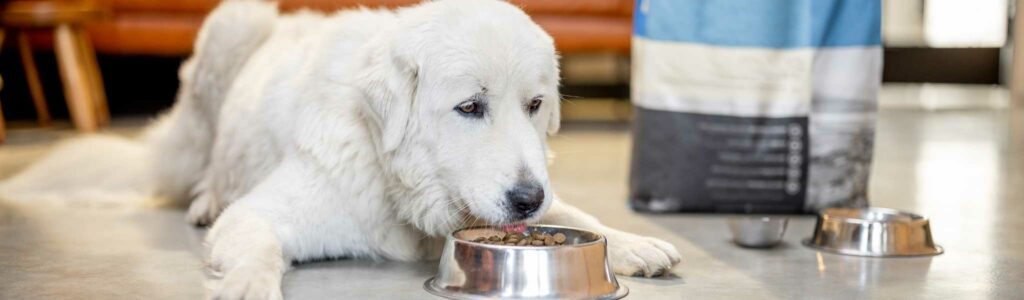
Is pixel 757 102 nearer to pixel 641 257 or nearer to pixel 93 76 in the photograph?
pixel 641 257

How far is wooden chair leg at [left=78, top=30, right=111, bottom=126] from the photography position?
5.60m

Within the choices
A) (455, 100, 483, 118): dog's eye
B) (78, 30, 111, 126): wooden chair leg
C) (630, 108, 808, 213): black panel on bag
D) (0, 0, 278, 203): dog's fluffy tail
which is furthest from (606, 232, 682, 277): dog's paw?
(78, 30, 111, 126): wooden chair leg

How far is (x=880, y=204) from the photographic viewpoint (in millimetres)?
3551

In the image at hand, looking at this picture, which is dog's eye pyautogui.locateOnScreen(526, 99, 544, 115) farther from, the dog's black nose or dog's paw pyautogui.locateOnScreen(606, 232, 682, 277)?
dog's paw pyautogui.locateOnScreen(606, 232, 682, 277)

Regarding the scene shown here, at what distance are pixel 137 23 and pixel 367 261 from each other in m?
3.69

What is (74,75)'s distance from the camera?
17.7 ft

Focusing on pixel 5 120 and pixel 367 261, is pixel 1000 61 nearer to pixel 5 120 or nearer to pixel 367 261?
pixel 5 120

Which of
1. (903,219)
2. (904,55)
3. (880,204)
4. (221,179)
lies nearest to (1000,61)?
(904,55)

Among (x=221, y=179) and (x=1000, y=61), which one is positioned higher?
(x=221, y=179)

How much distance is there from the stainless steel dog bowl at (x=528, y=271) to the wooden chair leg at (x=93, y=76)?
Result: 405 centimetres

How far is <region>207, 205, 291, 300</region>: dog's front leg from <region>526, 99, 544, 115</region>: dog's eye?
55 cm

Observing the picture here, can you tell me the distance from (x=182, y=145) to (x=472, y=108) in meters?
1.53

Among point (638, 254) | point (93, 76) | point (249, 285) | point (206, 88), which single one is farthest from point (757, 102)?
point (93, 76)

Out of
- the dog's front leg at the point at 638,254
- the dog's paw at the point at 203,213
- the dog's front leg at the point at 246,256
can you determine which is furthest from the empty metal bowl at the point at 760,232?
the dog's paw at the point at 203,213
